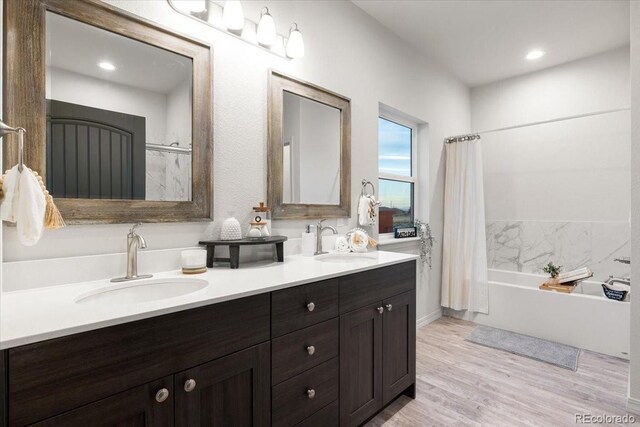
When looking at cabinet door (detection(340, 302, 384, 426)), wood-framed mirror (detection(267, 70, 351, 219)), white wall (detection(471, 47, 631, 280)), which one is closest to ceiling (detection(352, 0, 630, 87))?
white wall (detection(471, 47, 631, 280))

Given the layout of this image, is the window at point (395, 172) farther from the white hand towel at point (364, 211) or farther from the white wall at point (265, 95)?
the white hand towel at point (364, 211)

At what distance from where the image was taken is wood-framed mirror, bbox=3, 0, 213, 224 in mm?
1079

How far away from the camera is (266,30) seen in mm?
1655

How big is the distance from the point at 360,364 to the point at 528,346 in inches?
75.8

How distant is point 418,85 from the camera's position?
118 inches

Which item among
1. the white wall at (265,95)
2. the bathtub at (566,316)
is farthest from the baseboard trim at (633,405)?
the white wall at (265,95)

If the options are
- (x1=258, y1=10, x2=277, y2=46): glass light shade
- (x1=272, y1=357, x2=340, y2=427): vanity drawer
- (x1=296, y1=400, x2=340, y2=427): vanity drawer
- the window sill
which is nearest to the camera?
(x1=272, y1=357, x2=340, y2=427): vanity drawer

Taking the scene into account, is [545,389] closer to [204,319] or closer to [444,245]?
[444,245]

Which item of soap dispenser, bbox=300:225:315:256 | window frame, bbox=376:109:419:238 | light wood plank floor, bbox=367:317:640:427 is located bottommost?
light wood plank floor, bbox=367:317:640:427

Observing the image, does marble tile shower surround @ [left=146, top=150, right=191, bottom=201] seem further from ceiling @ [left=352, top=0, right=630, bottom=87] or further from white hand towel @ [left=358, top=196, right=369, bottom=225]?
ceiling @ [left=352, top=0, right=630, bottom=87]

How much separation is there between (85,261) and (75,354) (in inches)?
21.3

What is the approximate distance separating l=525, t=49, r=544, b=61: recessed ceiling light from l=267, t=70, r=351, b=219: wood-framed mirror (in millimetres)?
2154

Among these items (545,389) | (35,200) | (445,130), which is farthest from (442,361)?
(35,200)

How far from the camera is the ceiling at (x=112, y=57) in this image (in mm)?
1148
